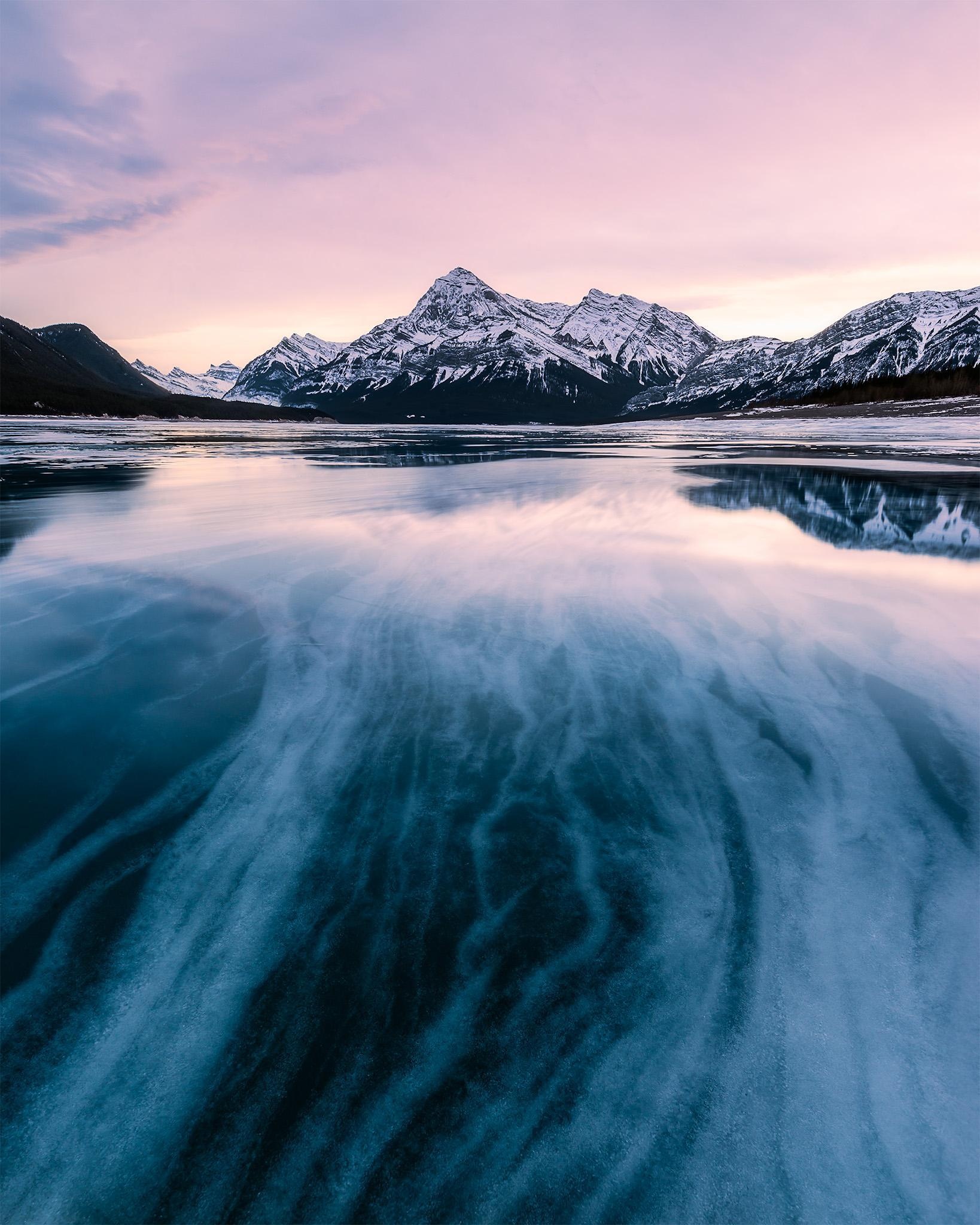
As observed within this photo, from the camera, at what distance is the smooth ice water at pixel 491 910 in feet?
6.89

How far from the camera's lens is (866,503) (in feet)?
49.2

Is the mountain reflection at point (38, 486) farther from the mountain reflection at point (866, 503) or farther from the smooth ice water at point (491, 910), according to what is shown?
the mountain reflection at point (866, 503)

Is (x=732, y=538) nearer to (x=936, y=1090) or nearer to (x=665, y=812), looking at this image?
(x=665, y=812)

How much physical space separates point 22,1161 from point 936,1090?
10.8 feet

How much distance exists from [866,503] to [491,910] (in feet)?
51.5

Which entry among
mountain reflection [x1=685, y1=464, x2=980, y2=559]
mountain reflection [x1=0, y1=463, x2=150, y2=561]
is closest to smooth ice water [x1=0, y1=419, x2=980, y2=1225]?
mountain reflection [x1=685, y1=464, x2=980, y2=559]

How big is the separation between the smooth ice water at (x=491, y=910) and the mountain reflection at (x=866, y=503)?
4.05 meters

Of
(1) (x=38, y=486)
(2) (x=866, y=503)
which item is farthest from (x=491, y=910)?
(1) (x=38, y=486)

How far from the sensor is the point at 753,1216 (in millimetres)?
1985

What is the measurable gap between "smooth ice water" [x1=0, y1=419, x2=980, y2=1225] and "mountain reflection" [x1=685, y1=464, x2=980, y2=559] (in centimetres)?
405

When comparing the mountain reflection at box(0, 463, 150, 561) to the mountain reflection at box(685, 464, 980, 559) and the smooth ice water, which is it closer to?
the smooth ice water

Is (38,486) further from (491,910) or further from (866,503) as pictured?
(866,503)

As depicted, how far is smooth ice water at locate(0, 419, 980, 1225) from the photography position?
210 centimetres

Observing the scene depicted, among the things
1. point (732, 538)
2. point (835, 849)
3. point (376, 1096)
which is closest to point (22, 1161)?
point (376, 1096)
